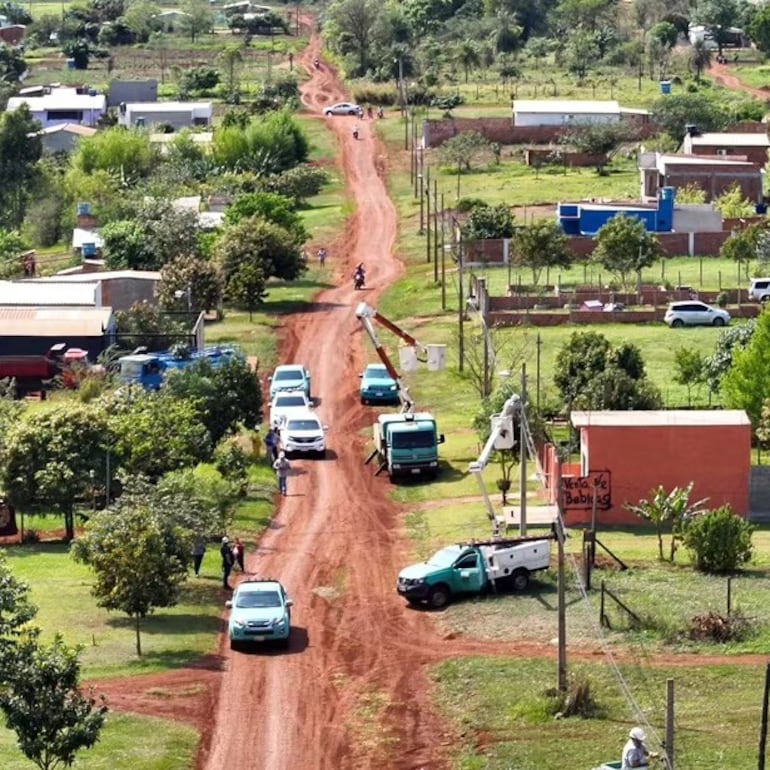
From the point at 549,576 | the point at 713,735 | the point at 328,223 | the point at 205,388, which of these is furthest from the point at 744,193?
the point at 713,735

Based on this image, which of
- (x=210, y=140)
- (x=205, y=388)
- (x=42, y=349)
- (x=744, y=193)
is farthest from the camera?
(x=210, y=140)

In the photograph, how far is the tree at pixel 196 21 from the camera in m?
174

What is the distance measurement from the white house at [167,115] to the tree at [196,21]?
131 ft

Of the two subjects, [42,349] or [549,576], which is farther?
[42,349]

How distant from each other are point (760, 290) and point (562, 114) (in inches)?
→ 1733

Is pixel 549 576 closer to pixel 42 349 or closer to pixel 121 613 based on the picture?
pixel 121 613

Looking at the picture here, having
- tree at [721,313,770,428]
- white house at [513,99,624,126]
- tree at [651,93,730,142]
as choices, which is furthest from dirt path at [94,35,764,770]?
tree at [651,93,730,142]

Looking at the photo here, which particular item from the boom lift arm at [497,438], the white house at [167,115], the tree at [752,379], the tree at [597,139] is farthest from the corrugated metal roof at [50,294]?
the white house at [167,115]

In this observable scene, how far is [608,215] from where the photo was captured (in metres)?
90.1

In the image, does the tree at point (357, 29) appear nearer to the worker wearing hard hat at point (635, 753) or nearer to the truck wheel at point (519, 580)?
the truck wheel at point (519, 580)

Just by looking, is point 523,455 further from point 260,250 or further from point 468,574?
point 260,250

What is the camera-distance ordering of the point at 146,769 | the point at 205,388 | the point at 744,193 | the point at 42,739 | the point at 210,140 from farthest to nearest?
the point at 210,140 < the point at 744,193 < the point at 205,388 < the point at 146,769 < the point at 42,739

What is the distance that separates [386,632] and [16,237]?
62.2 meters

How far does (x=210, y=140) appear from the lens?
123 m
